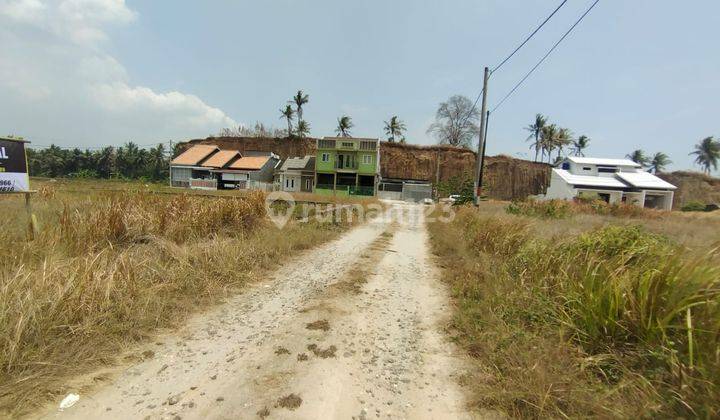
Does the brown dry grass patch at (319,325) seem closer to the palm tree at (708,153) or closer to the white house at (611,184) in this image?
the white house at (611,184)

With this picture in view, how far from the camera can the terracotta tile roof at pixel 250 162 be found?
43562 millimetres

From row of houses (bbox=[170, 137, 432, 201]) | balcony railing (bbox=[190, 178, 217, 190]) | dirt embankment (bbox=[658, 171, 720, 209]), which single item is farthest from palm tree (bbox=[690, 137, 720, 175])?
balcony railing (bbox=[190, 178, 217, 190])

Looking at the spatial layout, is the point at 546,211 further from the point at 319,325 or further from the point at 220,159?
the point at 220,159

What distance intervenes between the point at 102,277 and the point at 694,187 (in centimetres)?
6870

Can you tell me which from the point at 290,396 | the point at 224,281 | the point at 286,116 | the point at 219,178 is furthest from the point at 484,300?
the point at 286,116

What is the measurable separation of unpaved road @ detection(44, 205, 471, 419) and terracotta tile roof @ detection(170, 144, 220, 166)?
45.1m

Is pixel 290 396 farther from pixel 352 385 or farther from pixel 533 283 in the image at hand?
pixel 533 283

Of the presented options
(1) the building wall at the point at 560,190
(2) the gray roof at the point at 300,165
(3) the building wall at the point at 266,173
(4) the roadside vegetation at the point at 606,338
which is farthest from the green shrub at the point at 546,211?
(3) the building wall at the point at 266,173

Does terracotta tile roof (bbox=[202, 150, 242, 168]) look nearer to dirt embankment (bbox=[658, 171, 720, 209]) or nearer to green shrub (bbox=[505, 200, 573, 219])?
green shrub (bbox=[505, 200, 573, 219])

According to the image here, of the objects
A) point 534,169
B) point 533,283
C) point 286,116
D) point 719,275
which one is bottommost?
point 533,283

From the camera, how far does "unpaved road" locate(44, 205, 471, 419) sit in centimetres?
238

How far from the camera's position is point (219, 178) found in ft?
142

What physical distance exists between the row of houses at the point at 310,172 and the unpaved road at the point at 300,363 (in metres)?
35.2

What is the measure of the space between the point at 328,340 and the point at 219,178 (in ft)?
146
